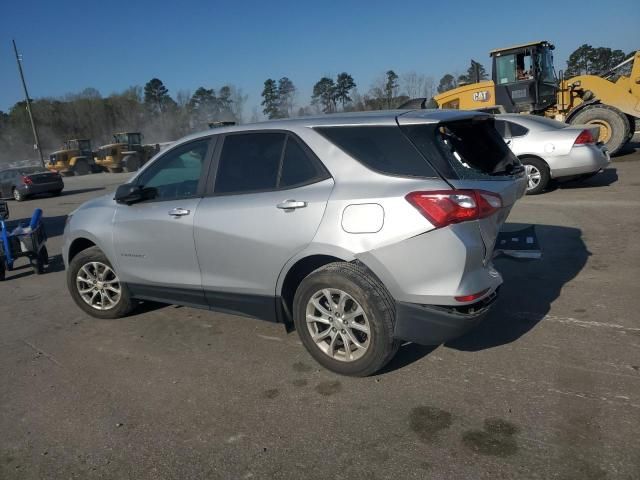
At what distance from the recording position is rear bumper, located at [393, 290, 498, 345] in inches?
120

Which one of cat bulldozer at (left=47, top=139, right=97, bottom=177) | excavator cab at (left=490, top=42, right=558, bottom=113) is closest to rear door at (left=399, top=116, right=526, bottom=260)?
excavator cab at (left=490, top=42, right=558, bottom=113)

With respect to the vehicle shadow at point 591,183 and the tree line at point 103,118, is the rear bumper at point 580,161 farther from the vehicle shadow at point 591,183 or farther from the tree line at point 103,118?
the tree line at point 103,118

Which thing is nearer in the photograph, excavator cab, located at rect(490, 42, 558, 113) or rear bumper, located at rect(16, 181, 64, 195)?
excavator cab, located at rect(490, 42, 558, 113)

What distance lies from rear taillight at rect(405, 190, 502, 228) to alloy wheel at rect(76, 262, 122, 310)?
3.09 meters

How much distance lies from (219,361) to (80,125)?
7856cm

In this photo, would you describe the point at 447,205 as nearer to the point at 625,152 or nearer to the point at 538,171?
the point at 538,171

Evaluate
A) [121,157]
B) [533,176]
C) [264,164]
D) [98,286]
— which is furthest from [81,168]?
[264,164]

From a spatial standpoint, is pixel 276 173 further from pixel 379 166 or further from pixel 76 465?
pixel 76 465

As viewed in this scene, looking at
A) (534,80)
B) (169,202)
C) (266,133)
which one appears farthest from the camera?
(534,80)

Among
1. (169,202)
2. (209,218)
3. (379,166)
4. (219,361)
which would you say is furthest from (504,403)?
(169,202)

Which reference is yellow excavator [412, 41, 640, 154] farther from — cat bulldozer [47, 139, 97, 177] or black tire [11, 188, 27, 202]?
cat bulldozer [47, 139, 97, 177]

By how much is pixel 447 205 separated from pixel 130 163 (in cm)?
3406

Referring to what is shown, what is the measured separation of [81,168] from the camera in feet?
120

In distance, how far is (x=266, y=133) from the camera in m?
3.76
